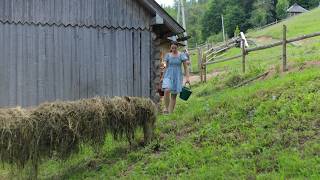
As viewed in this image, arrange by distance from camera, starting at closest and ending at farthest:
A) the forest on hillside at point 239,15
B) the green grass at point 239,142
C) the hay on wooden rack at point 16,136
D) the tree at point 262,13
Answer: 1. the green grass at point 239,142
2. the hay on wooden rack at point 16,136
3. the tree at point 262,13
4. the forest on hillside at point 239,15

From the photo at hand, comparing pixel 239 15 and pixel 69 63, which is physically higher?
pixel 239 15

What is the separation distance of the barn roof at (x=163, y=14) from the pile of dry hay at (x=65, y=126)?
146 inches

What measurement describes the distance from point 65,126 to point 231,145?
2.86m

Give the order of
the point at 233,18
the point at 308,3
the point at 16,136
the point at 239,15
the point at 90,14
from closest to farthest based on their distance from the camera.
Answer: the point at 16,136, the point at 90,14, the point at 308,3, the point at 233,18, the point at 239,15

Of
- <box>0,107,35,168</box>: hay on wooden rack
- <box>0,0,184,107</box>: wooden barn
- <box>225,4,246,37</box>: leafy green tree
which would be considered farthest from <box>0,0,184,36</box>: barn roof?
<box>225,4,246,37</box>: leafy green tree

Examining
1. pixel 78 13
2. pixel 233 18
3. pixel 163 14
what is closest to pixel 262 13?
pixel 233 18

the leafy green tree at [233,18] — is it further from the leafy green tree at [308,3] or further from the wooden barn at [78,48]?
the wooden barn at [78,48]

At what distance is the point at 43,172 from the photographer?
9.08m

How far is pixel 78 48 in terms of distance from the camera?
12.0m

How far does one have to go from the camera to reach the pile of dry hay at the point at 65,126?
24.8 feet

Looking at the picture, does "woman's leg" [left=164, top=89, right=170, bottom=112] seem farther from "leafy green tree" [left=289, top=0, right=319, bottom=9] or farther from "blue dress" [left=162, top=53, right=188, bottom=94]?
"leafy green tree" [left=289, top=0, right=319, bottom=9]

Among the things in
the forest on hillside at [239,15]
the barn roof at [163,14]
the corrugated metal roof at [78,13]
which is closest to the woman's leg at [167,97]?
the barn roof at [163,14]

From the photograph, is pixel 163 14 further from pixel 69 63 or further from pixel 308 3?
pixel 308 3

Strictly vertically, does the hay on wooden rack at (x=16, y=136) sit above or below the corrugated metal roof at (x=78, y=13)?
below
